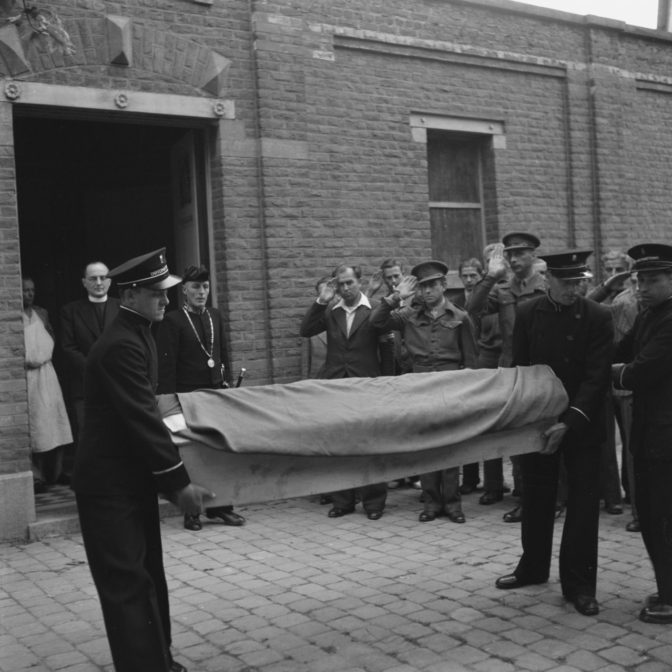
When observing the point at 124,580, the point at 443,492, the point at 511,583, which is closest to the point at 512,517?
the point at 443,492

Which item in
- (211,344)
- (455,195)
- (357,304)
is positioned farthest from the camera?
(455,195)

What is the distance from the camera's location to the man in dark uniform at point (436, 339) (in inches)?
316

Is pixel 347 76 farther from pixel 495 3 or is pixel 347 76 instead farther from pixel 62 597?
pixel 62 597

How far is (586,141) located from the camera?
12594 millimetres

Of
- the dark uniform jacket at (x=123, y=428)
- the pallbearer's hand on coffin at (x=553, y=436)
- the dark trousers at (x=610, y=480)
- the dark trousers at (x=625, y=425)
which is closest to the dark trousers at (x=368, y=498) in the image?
the dark trousers at (x=610, y=480)

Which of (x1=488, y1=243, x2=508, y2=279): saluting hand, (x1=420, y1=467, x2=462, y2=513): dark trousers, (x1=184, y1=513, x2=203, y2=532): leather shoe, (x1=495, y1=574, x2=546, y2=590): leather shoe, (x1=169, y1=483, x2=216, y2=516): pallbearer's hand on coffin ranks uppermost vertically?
(x1=488, y1=243, x2=508, y2=279): saluting hand

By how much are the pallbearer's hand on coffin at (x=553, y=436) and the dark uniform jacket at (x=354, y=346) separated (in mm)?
3017

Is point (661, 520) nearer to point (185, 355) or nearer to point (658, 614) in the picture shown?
point (658, 614)

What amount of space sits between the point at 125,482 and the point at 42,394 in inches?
185

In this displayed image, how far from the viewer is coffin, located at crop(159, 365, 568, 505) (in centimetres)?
449

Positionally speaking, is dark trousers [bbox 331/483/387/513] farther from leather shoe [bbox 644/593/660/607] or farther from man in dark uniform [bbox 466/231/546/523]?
leather shoe [bbox 644/593/660/607]

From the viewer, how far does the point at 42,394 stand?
28.4ft

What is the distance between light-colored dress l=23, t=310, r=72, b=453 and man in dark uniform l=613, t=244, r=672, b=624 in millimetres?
5522

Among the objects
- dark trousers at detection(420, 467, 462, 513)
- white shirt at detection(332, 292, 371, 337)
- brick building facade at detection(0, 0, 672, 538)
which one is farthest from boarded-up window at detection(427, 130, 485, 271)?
dark trousers at detection(420, 467, 462, 513)
